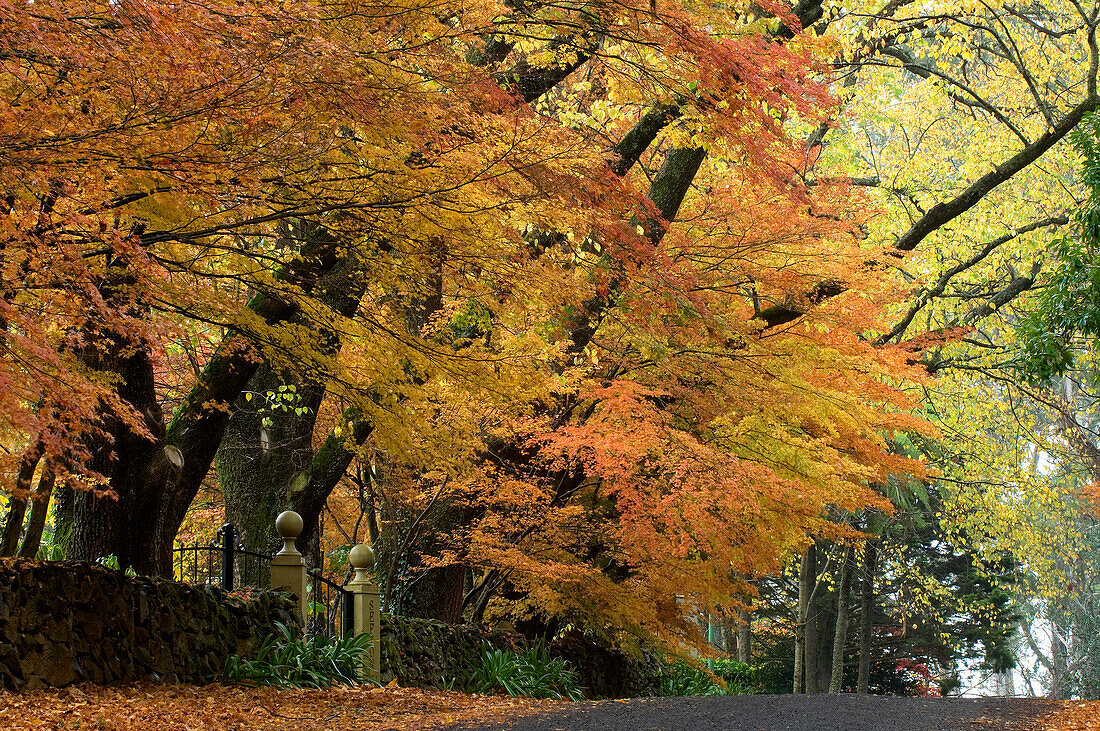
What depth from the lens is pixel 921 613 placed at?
24.7m

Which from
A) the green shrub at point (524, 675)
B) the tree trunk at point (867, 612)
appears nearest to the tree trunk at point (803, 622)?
the tree trunk at point (867, 612)

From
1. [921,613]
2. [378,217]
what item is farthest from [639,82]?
[921,613]

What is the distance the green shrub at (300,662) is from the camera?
805 cm

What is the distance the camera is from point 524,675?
12.0 metres

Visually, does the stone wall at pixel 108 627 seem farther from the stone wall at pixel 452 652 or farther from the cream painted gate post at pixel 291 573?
the stone wall at pixel 452 652

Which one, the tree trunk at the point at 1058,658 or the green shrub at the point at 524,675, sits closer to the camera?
the green shrub at the point at 524,675

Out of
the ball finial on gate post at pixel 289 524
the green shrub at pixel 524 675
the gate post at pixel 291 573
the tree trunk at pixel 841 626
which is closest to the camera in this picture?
the ball finial on gate post at pixel 289 524

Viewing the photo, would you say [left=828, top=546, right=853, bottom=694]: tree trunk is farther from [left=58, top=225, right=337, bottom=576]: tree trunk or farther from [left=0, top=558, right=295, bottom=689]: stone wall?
[left=58, top=225, right=337, bottom=576]: tree trunk

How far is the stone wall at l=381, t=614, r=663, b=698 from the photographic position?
10.3 meters

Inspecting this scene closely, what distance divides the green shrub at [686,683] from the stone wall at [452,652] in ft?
7.30

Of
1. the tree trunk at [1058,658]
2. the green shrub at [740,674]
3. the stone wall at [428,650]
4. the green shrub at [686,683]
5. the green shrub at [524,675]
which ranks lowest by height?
the tree trunk at [1058,658]

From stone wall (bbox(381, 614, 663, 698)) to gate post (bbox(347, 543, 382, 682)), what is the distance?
1.22 ft

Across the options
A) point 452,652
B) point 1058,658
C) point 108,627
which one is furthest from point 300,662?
point 1058,658

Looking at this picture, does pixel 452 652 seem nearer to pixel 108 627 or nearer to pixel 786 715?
pixel 786 715
